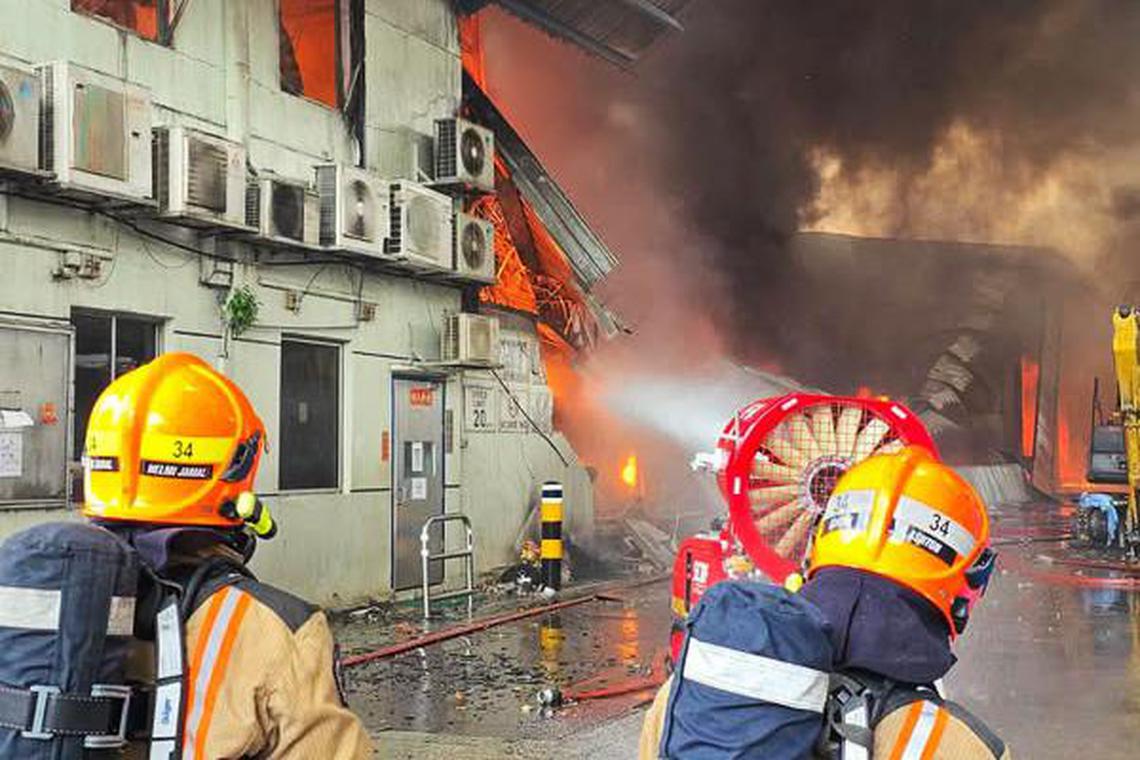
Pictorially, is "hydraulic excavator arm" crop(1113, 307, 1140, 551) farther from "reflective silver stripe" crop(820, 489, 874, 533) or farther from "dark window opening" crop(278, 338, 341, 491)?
"reflective silver stripe" crop(820, 489, 874, 533)

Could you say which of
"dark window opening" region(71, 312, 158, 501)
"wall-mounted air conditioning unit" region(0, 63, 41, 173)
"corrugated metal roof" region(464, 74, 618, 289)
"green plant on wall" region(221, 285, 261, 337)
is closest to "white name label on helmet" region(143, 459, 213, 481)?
"wall-mounted air conditioning unit" region(0, 63, 41, 173)

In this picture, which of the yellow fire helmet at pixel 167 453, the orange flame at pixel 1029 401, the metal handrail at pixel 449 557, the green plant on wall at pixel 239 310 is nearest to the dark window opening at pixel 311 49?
the green plant on wall at pixel 239 310

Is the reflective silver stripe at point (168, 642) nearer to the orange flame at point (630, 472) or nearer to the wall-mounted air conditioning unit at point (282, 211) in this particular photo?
the wall-mounted air conditioning unit at point (282, 211)

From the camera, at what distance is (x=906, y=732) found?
184 cm

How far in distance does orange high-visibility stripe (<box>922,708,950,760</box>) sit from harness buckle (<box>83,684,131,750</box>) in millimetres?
1275

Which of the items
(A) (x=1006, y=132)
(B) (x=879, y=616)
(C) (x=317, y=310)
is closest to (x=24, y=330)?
(C) (x=317, y=310)

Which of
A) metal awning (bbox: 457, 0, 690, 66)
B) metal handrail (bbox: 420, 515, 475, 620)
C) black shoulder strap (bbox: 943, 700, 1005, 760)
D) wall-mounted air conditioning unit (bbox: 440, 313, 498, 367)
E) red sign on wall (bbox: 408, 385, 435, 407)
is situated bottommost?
metal handrail (bbox: 420, 515, 475, 620)

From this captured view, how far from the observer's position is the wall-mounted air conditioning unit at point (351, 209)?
412 inches

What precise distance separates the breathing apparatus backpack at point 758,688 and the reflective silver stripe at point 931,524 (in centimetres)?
35

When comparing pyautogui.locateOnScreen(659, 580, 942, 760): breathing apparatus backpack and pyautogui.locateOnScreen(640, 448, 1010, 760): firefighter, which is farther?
pyautogui.locateOnScreen(640, 448, 1010, 760): firefighter

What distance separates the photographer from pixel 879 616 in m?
1.95

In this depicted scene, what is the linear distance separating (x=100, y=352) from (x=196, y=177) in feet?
4.96

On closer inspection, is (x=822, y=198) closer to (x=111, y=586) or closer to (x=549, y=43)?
(x=549, y=43)

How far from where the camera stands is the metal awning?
14922mm
